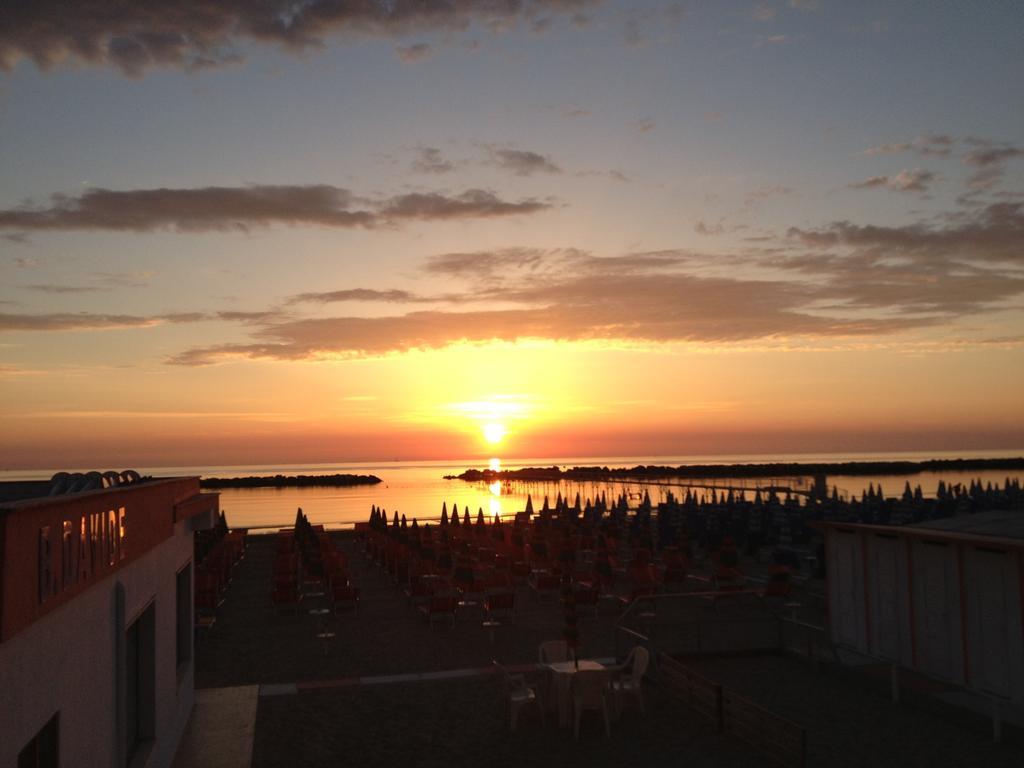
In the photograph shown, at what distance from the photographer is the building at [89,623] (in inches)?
165

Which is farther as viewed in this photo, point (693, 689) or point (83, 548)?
point (693, 689)

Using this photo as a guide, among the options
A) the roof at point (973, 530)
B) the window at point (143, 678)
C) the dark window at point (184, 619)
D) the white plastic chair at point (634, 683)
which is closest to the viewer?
the window at point (143, 678)

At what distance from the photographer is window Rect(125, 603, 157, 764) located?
8.73 metres

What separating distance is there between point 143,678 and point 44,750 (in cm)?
426

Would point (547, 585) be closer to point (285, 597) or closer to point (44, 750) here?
point (285, 597)

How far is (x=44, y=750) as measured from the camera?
4.88 metres

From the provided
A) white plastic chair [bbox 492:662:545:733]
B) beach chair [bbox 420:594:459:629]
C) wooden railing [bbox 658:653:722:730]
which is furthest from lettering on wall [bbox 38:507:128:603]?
beach chair [bbox 420:594:459:629]

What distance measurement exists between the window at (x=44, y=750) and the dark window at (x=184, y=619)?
7.18 m

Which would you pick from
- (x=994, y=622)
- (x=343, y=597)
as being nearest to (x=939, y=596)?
(x=994, y=622)

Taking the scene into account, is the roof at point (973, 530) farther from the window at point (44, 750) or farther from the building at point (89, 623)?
the window at point (44, 750)

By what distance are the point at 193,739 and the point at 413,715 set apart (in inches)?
Result: 102

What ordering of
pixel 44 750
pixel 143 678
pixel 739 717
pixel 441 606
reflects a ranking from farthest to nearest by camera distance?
pixel 441 606, pixel 739 717, pixel 143 678, pixel 44 750

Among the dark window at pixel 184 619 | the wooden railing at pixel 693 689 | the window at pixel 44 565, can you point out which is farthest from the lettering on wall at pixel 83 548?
the wooden railing at pixel 693 689

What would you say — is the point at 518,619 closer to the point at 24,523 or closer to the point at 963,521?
the point at 963,521
